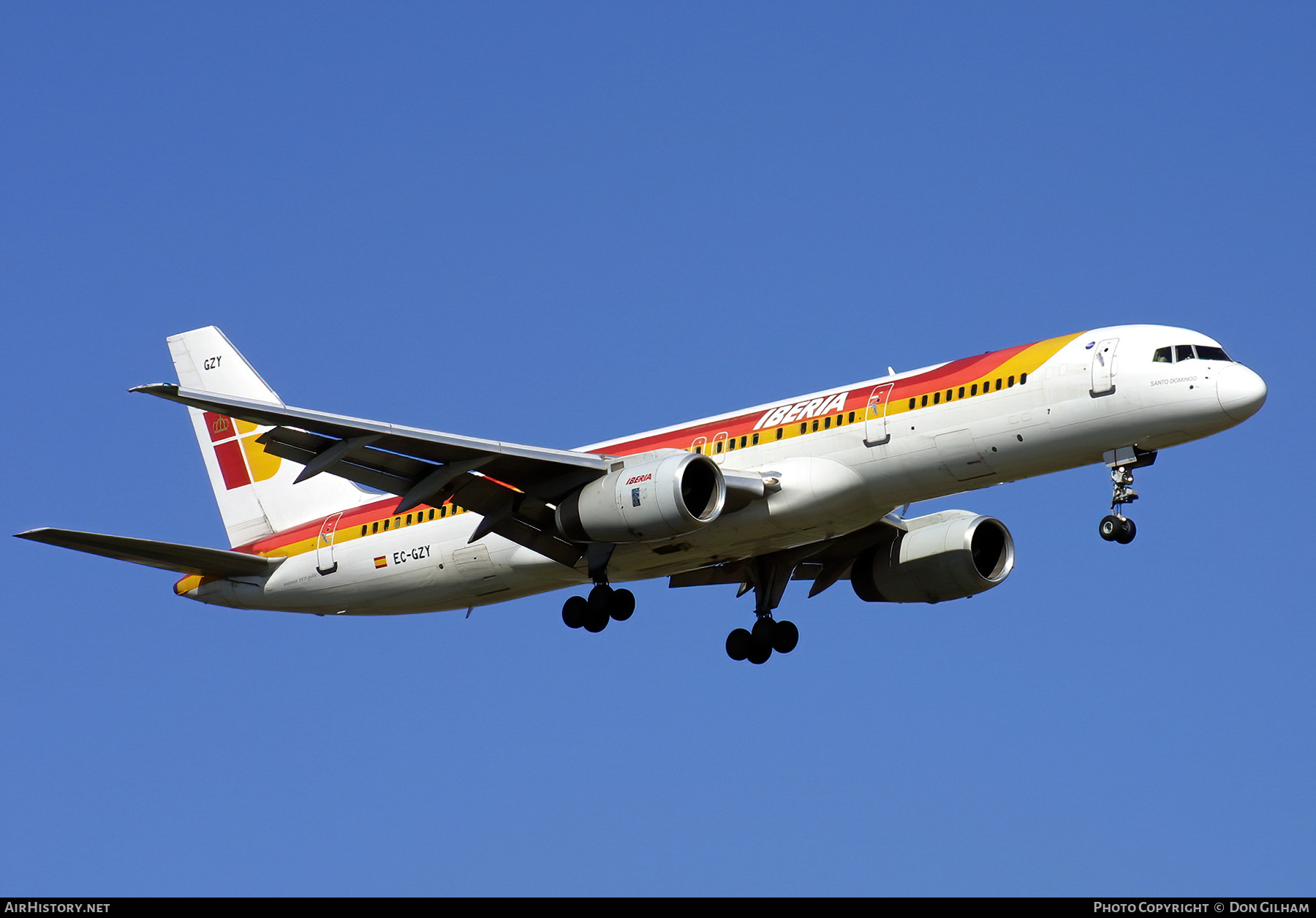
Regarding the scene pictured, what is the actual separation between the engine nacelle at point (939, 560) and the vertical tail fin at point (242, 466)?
1205 cm

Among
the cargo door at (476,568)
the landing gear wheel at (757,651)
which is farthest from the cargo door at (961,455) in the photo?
the cargo door at (476,568)

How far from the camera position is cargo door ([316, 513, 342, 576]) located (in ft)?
121

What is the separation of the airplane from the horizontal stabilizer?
6 cm

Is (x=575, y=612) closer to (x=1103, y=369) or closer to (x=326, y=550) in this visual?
(x=326, y=550)

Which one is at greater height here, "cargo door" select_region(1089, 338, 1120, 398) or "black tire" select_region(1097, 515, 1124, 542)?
"cargo door" select_region(1089, 338, 1120, 398)

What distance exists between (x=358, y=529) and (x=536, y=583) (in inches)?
186

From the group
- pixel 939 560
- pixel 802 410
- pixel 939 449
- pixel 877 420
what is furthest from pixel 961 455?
pixel 939 560

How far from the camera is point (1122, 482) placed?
29.7 meters

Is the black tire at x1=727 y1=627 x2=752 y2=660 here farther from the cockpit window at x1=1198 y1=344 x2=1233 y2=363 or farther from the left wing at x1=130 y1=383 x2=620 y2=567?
the cockpit window at x1=1198 y1=344 x2=1233 y2=363

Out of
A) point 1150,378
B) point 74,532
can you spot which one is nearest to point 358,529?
point 74,532

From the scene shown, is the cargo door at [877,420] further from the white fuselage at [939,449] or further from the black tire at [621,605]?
the black tire at [621,605]

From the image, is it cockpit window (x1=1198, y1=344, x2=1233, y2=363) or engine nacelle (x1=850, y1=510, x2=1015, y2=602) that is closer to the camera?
cockpit window (x1=1198, y1=344, x2=1233, y2=363)

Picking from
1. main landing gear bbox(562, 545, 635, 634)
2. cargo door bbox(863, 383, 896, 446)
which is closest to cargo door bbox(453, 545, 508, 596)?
main landing gear bbox(562, 545, 635, 634)
